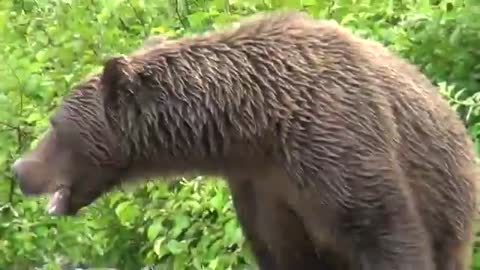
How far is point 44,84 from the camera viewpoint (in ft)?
20.7

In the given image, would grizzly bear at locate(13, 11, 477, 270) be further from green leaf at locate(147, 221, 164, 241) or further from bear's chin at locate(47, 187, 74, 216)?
green leaf at locate(147, 221, 164, 241)

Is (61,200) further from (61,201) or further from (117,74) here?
(117,74)

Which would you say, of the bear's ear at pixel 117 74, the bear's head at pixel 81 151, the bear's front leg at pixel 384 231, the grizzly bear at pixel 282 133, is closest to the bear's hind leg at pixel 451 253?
the grizzly bear at pixel 282 133

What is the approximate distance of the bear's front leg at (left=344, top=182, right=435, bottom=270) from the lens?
441cm

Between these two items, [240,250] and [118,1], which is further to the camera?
[118,1]

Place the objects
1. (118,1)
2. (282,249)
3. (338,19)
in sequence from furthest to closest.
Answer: (118,1)
(338,19)
(282,249)

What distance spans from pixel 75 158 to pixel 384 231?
1199mm

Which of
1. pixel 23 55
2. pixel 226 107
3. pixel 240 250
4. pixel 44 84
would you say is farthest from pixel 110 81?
pixel 23 55

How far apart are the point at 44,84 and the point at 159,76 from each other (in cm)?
196

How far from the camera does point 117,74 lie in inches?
174

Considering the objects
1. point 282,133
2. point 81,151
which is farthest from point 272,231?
point 81,151

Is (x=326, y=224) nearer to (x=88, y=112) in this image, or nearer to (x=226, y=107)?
(x=226, y=107)

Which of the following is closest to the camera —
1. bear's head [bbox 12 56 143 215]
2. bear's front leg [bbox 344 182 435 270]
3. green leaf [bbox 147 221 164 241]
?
bear's front leg [bbox 344 182 435 270]

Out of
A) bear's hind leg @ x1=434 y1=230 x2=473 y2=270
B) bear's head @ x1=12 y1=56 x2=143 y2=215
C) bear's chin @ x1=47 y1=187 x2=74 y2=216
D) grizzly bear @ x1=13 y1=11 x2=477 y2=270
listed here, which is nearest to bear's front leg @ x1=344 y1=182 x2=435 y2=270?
grizzly bear @ x1=13 y1=11 x2=477 y2=270
